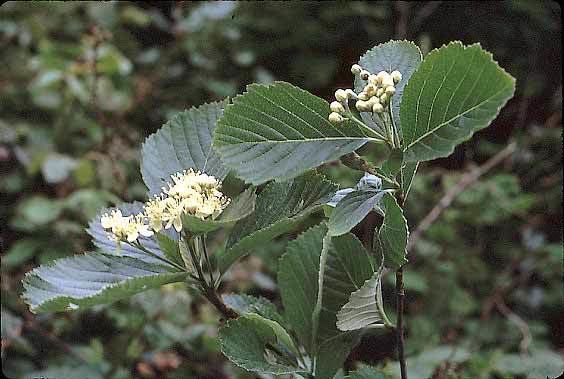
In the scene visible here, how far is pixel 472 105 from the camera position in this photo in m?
0.43

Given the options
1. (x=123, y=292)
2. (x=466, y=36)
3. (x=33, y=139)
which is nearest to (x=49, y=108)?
(x=33, y=139)

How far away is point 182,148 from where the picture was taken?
61 cm

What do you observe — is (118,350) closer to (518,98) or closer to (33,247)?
(33,247)

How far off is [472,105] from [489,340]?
106 cm

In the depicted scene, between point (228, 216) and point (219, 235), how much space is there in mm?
882

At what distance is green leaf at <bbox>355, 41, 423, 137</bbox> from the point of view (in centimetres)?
51

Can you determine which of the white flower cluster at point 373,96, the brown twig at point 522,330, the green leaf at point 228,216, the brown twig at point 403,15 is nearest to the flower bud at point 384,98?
the white flower cluster at point 373,96

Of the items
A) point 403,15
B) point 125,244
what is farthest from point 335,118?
point 403,15

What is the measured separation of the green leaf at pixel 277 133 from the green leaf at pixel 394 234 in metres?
0.05

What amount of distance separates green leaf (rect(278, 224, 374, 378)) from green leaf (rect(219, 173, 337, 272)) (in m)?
0.05

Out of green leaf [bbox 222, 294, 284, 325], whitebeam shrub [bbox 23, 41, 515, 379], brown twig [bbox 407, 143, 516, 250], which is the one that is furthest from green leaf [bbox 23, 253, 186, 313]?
brown twig [bbox 407, 143, 516, 250]

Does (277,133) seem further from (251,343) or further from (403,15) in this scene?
(403,15)

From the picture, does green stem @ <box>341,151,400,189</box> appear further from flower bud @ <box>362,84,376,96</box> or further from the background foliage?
Result: the background foliage

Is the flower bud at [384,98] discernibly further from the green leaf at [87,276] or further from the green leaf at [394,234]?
the green leaf at [87,276]
